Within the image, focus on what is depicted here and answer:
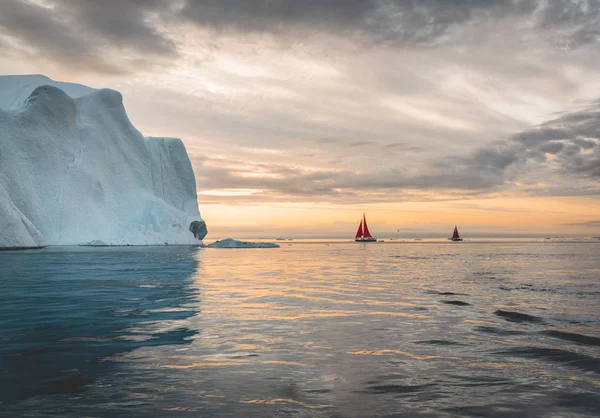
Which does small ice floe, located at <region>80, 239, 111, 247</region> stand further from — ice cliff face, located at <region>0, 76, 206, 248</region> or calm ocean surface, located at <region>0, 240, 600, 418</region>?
calm ocean surface, located at <region>0, 240, 600, 418</region>

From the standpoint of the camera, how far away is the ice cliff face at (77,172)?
2445 inches

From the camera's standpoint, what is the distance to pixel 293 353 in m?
7.96

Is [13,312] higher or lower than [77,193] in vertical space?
lower

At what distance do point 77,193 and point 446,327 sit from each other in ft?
217

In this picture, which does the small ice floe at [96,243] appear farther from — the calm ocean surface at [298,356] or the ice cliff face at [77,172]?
the calm ocean surface at [298,356]

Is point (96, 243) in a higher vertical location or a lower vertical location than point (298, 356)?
higher

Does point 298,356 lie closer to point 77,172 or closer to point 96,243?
point 96,243

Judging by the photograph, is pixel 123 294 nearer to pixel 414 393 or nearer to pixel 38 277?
pixel 38 277

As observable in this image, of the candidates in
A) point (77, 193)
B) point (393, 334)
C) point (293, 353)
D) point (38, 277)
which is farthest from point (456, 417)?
point (77, 193)

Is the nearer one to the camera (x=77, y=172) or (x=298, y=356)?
(x=298, y=356)

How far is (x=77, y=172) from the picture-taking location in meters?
68.2

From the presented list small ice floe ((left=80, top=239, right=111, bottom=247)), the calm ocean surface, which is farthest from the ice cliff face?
the calm ocean surface

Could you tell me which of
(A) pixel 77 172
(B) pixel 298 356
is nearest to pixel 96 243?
(A) pixel 77 172

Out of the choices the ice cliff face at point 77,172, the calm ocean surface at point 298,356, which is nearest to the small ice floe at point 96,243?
the ice cliff face at point 77,172
